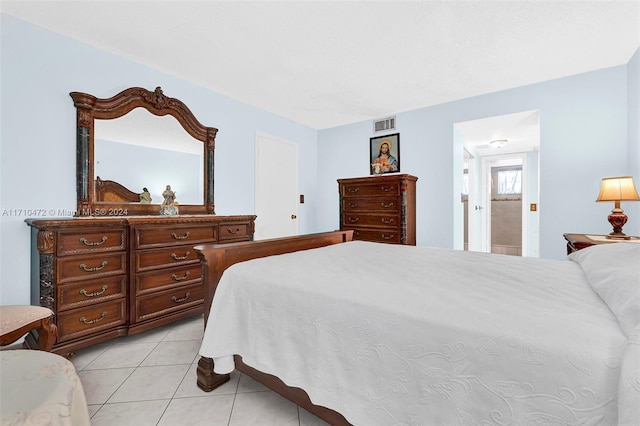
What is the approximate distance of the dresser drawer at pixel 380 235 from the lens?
3.69m

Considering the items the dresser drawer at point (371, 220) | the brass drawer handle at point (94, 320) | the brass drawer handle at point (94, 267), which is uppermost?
the dresser drawer at point (371, 220)

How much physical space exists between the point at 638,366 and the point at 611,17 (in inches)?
113

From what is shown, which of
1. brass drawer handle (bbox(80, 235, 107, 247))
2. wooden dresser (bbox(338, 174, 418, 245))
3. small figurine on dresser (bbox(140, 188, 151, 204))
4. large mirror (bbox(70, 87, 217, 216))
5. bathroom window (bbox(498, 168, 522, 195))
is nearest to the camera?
brass drawer handle (bbox(80, 235, 107, 247))

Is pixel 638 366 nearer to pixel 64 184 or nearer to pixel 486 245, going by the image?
pixel 64 184

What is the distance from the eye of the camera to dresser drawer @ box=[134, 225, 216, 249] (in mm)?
2404

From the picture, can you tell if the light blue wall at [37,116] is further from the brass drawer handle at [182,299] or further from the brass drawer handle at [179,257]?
the brass drawer handle at [182,299]

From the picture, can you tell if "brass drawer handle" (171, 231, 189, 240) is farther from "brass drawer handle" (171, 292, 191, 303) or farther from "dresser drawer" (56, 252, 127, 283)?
"brass drawer handle" (171, 292, 191, 303)

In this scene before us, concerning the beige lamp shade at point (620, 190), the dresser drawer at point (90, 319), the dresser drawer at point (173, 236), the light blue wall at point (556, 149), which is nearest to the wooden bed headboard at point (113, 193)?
the dresser drawer at point (173, 236)

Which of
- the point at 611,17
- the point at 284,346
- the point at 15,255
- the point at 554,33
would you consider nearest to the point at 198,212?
the point at 15,255

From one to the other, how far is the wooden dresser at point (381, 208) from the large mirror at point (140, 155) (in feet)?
6.13

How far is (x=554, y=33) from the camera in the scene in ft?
7.76

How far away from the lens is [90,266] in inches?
85.3

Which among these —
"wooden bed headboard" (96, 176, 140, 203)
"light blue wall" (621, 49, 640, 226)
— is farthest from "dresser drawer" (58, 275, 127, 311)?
"light blue wall" (621, 49, 640, 226)

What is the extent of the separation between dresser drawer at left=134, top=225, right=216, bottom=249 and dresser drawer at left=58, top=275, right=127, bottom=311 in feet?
1.09
